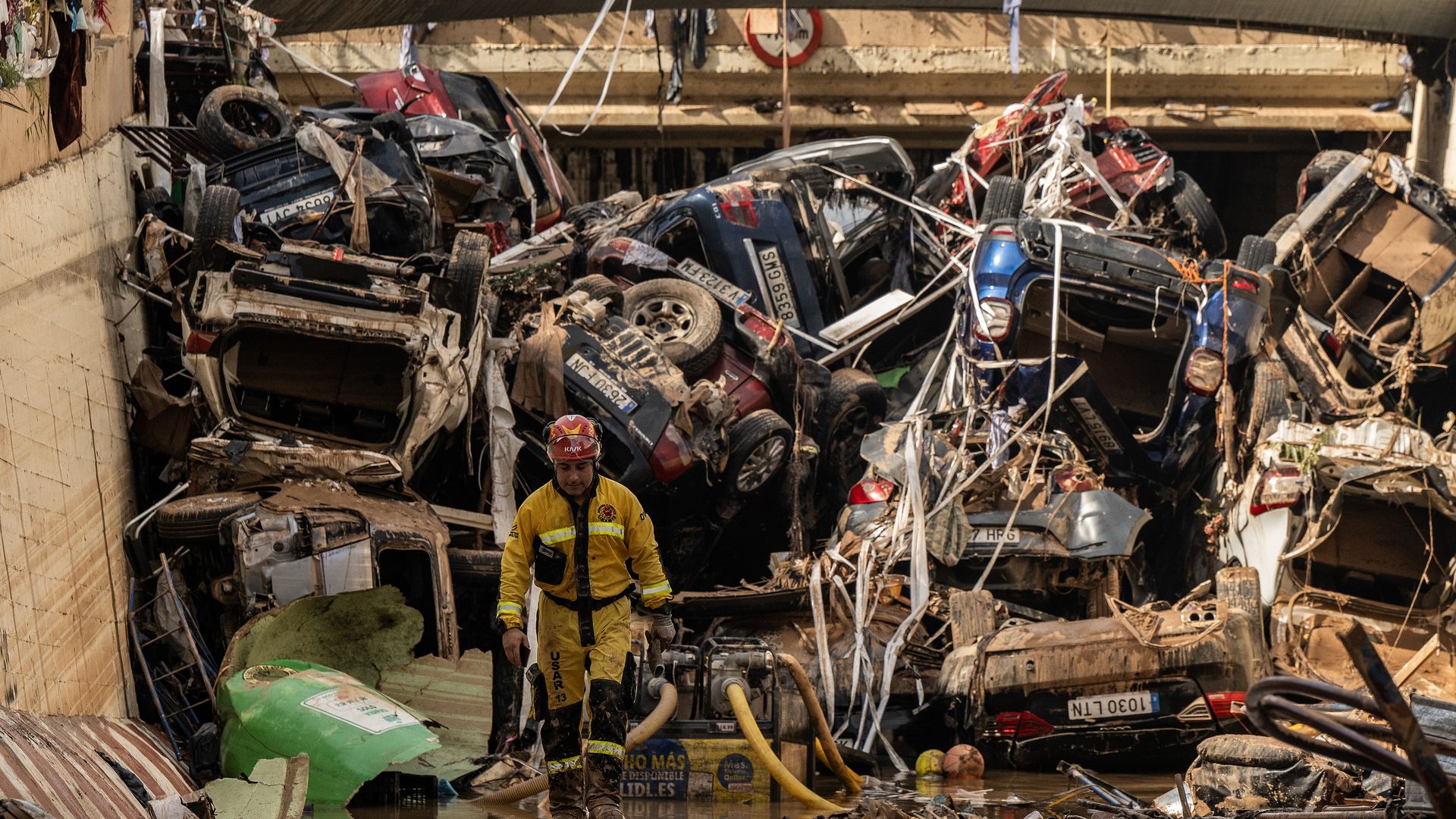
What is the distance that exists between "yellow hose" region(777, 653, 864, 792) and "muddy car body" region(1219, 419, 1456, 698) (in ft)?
9.74

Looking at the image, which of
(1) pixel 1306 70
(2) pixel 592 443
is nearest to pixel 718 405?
(2) pixel 592 443

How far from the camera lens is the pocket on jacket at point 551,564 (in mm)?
7055

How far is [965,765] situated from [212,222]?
17.9 feet

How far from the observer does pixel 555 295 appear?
513 inches

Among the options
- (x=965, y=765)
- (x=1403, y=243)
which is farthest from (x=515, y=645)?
(x=1403, y=243)

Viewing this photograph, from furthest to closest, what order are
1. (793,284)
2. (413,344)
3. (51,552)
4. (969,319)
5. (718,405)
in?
1. (793,284)
2. (969,319)
3. (718,405)
4. (413,344)
5. (51,552)

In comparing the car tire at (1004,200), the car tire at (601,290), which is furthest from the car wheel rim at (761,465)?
the car tire at (1004,200)

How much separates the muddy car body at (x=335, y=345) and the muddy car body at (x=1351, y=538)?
4941 millimetres

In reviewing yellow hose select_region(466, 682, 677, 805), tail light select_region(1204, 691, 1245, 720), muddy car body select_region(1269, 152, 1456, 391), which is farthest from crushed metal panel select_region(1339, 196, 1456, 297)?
yellow hose select_region(466, 682, 677, 805)

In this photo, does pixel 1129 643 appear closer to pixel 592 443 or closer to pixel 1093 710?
pixel 1093 710

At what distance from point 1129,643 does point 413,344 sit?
14.2ft

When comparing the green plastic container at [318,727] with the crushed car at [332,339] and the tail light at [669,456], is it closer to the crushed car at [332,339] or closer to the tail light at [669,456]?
the crushed car at [332,339]

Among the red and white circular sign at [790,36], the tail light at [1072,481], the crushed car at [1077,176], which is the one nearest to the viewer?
the tail light at [1072,481]

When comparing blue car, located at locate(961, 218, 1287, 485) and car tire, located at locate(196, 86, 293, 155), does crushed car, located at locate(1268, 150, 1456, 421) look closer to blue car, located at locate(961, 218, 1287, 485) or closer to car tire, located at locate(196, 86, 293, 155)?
blue car, located at locate(961, 218, 1287, 485)
